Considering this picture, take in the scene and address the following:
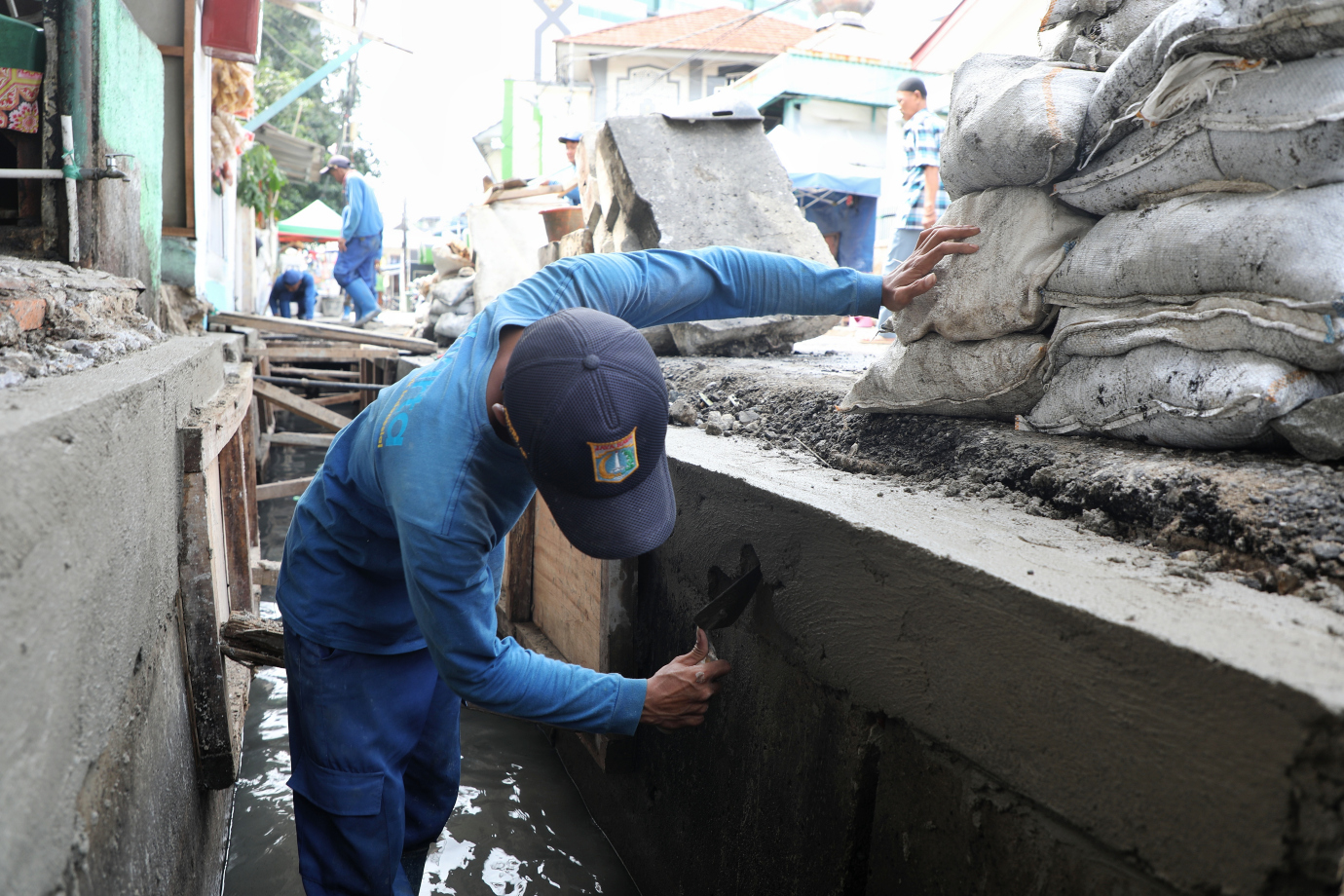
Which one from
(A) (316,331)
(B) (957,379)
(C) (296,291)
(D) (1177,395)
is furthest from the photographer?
(C) (296,291)

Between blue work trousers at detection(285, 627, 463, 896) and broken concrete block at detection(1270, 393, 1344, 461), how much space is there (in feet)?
6.09

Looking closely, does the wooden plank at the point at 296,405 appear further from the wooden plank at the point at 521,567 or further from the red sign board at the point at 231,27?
the wooden plank at the point at 521,567

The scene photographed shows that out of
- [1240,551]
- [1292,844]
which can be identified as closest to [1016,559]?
[1240,551]

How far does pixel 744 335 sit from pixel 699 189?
2.95ft

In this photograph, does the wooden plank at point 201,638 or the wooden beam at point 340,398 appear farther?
the wooden beam at point 340,398

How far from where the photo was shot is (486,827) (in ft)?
9.62

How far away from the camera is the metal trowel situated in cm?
185

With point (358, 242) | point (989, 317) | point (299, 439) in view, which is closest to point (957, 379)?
point (989, 317)

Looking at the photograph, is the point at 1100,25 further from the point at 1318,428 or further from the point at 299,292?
the point at 299,292

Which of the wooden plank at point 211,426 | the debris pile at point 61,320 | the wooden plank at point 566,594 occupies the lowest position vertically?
the wooden plank at point 566,594

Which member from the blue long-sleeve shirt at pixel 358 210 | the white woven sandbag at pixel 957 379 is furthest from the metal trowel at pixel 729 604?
the blue long-sleeve shirt at pixel 358 210

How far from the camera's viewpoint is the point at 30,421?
108 cm

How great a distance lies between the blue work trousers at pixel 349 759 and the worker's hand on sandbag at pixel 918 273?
1.47 m

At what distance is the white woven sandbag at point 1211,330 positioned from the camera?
4.69 ft
